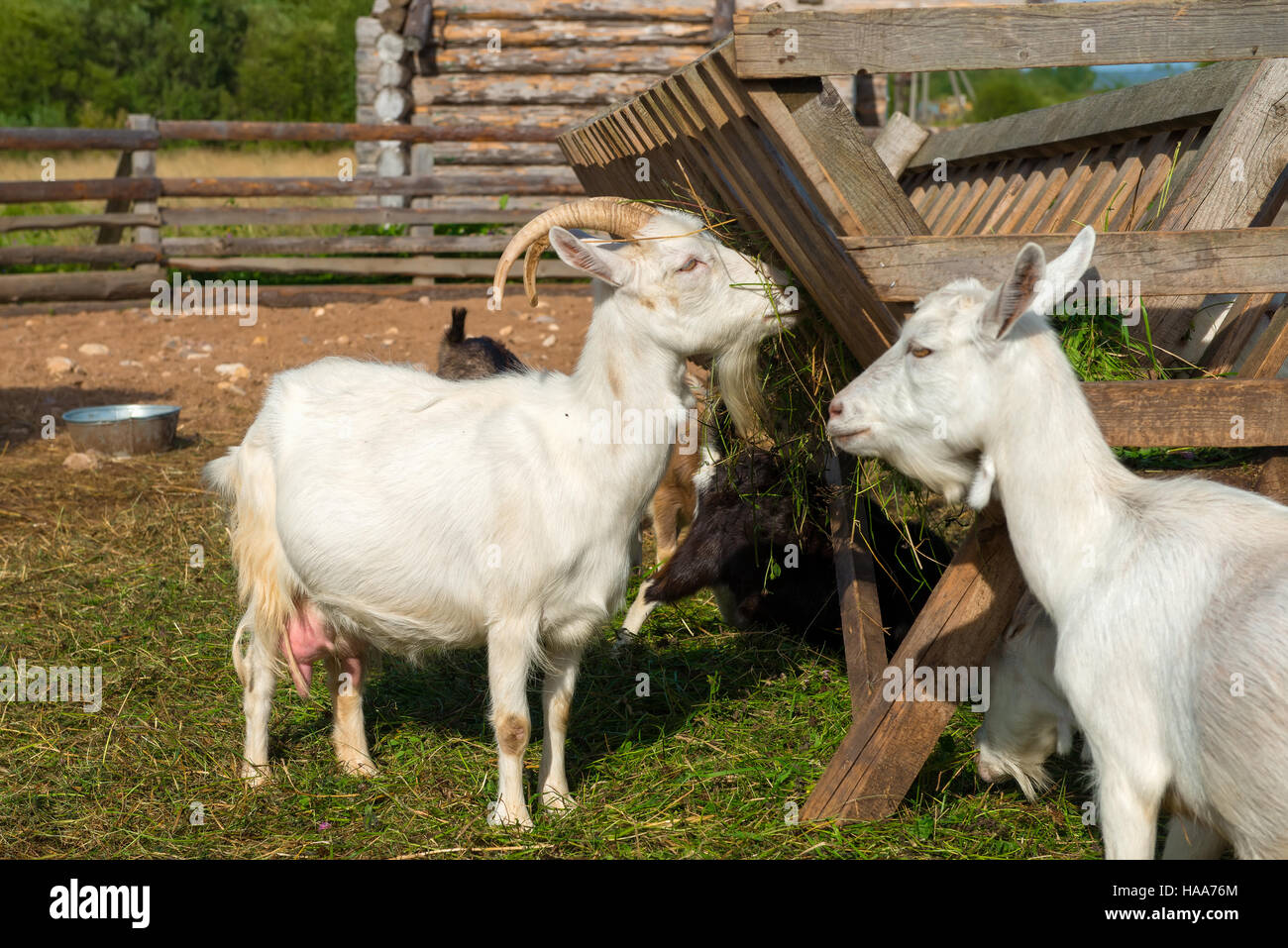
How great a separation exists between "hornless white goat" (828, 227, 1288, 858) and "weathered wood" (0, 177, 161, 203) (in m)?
12.6

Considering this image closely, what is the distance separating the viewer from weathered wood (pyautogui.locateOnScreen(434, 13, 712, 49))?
15656mm

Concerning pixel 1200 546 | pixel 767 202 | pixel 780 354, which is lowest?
pixel 1200 546

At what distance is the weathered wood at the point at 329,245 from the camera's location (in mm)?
14352

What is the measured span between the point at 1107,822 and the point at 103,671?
395cm

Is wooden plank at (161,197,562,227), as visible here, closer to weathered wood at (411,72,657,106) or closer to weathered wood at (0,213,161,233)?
weathered wood at (0,213,161,233)

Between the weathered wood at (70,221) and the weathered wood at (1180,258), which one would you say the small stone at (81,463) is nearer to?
the weathered wood at (1180,258)

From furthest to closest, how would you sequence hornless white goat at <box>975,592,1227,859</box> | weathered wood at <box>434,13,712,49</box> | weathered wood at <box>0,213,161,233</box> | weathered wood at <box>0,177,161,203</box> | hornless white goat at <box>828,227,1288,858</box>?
weathered wood at <box>434,13,712,49</box> < weathered wood at <box>0,213,161,233</box> < weathered wood at <box>0,177,161,203</box> < hornless white goat at <box>975,592,1227,859</box> < hornless white goat at <box>828,227,1288,858</box>

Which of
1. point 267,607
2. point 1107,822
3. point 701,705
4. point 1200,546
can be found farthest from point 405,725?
point 1200,546

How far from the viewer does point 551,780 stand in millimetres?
3865

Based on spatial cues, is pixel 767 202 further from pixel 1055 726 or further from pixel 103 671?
pixel 103 671

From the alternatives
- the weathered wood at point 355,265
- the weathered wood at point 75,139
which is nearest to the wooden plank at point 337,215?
the weathered wood at point 355,265

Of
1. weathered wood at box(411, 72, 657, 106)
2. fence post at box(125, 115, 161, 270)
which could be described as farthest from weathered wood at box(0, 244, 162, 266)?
weathered wood at box(411, 72, 657, 106)

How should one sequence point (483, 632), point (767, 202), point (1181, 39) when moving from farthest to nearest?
1. point (483, 632)
2. point (767, 202)
3. point (1181, 39)

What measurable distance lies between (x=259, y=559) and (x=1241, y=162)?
10.9 ft
